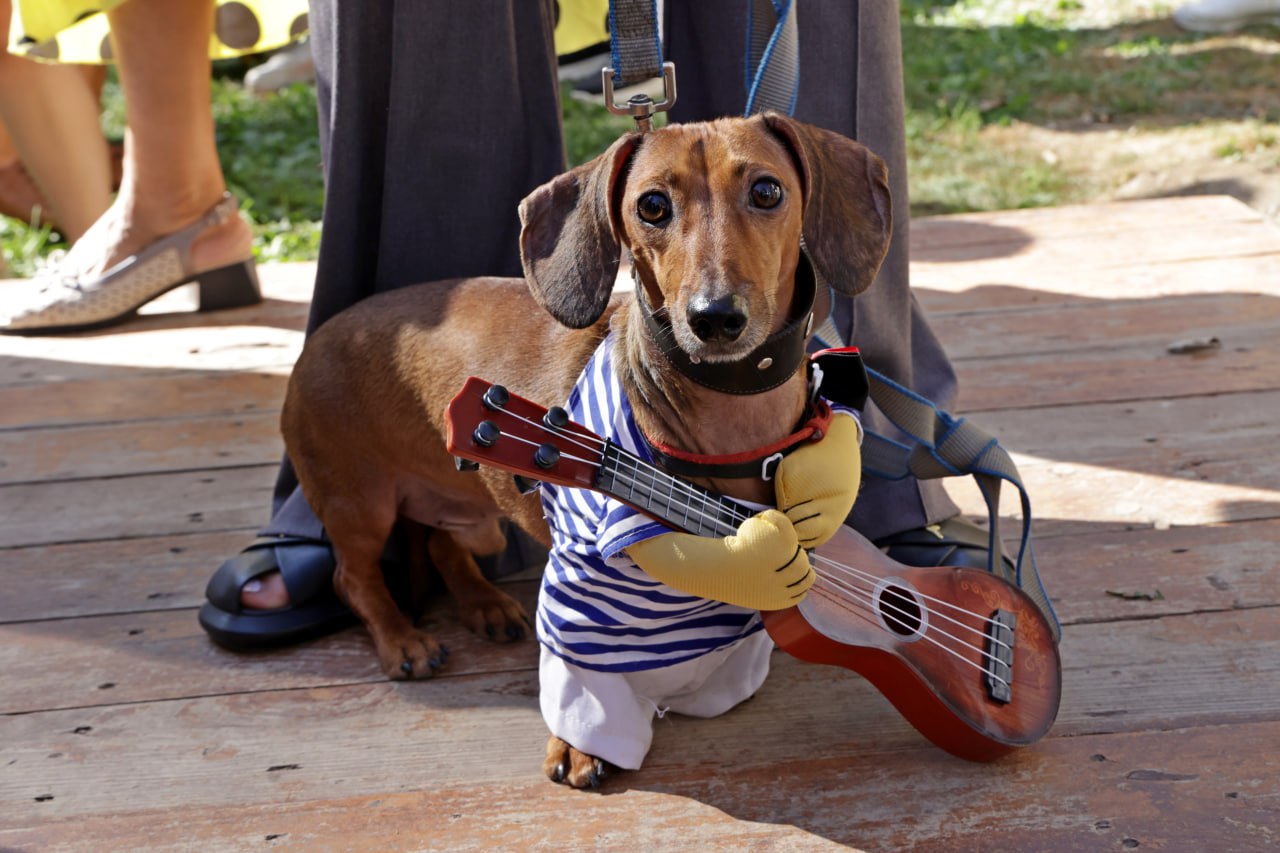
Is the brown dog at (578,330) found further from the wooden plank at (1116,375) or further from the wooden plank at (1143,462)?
the wooden plank at (1116,375)

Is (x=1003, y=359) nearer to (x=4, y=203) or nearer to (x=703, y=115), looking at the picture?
(x=703, y=115)

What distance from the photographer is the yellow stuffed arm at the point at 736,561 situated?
1.62m

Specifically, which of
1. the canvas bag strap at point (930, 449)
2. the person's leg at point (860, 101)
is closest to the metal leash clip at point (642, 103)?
the canvas bag strap at point (930, 449)

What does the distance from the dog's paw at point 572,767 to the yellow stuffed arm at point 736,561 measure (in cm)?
37

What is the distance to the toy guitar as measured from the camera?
1.62m

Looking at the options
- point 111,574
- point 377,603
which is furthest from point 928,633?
point 111,574

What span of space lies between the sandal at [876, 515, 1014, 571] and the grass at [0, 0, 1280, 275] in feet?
9.53

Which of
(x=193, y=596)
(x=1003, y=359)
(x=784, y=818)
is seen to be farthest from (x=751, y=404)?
(x=1003, y=359)

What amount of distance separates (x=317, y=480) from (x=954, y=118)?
4366 mm

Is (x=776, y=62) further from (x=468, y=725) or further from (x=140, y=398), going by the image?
(x=140, y=398)

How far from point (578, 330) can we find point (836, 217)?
440 millimetres

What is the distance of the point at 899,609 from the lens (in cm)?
188


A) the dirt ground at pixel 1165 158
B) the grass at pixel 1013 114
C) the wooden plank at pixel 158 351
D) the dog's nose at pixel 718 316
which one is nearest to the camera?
the dog's nose at pixel 718 316

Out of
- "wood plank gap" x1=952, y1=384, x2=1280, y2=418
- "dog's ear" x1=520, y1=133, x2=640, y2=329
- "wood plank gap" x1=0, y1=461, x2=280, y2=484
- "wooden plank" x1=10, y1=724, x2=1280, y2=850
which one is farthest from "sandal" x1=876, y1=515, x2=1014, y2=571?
"wood plank gap" x1=0, y1=461, x2=280, y2=484
